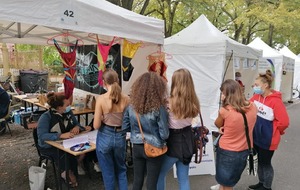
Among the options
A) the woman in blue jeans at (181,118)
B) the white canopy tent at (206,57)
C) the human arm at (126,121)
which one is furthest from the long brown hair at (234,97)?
the white canopy tent at (206,57)

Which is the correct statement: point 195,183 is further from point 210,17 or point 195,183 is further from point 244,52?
point 210,17

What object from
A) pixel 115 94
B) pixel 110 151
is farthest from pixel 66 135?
pixel 115 94

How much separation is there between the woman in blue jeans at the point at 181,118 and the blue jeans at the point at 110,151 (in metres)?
0.53

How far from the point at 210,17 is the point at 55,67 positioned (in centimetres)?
1054

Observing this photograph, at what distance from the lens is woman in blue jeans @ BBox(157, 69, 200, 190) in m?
2.32

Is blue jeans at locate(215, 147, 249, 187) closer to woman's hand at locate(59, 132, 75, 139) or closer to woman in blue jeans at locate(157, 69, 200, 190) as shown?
woman in blue jeans at locate(157, 69, 200, 190)

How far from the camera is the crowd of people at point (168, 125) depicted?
90.6 inches

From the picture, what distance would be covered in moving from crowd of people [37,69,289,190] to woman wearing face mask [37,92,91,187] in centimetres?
1

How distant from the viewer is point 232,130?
8.30 feet

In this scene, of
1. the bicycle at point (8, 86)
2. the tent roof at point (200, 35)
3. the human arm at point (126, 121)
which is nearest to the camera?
the human arm at point (126, 121)

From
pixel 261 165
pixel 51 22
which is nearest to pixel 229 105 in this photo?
pixel 261 165

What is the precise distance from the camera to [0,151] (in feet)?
16.1

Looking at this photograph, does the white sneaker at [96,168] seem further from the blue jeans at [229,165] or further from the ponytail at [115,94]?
the blue jeans at [229,165]

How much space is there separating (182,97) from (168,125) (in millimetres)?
299
